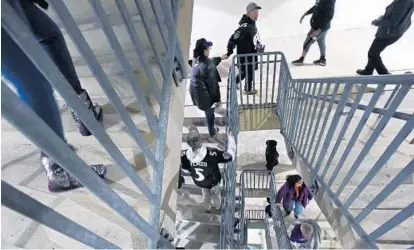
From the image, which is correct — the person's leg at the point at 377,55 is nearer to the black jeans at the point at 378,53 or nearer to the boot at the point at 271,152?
the black jeans at the point at 378,53

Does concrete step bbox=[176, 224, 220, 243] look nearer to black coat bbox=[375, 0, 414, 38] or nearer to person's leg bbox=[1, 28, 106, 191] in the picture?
person's leg bbox=[1, 28, 106, 191]

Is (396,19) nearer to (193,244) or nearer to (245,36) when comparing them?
(245,36)

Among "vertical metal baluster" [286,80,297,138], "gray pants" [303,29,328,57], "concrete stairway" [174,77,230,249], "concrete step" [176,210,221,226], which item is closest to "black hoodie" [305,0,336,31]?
"gray pants" [303,29,328,57]

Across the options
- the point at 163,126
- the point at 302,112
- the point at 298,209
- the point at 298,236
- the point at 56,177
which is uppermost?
the point at 302,112

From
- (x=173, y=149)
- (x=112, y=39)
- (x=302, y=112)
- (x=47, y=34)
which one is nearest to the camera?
(x=112, y=39)

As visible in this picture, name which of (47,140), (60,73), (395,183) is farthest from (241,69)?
(47,140)

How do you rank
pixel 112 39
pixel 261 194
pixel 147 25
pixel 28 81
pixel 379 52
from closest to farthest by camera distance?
pixel 112 39 < pixel 28 81 < pixel 147 25 < pixel 379 52 < pixel 261 194

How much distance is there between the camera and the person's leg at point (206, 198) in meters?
3.11

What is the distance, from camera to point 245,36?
3594 millimetres

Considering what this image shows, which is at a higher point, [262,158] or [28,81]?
[262,158]

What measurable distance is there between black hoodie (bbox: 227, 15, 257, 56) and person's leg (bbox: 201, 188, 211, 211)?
181cm

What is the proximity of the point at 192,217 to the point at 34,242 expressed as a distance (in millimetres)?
2109

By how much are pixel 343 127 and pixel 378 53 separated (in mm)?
2630

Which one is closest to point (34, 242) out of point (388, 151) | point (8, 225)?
point (8, 225)
